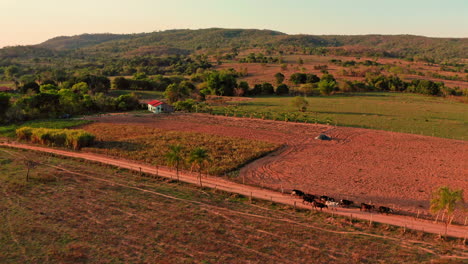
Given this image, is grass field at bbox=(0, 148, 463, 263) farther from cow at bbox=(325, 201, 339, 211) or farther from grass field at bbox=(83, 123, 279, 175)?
grass field at bbox=(83, 123, 279, 175)

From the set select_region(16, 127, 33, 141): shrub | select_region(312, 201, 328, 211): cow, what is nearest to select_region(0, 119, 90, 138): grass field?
select_region(16, 127, 33, 141): shrub

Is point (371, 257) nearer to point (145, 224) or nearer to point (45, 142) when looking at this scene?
point (145, 224)

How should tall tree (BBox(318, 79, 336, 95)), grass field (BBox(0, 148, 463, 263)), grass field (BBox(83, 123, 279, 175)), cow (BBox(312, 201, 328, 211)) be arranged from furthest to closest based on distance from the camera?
tall tree (BBox(318, 79, 336, 95))
grass field (BBox(83, 123, 279, 175))
cow (BBox(312, 201, 328, 211))
grass field (BBox(0, 148, 463, 263))

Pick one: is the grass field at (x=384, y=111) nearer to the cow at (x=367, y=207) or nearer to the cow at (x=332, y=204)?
the cow at (x=367, y=207)

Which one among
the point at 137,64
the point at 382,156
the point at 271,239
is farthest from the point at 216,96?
the point at 137,64

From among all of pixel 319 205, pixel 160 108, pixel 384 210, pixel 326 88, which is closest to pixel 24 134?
pixel 160 108

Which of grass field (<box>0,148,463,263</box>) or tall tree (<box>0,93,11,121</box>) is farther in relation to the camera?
tall tree (<box>0,93,11,121</box>)

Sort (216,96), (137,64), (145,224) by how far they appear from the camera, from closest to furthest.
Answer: (145,224), (216,96), (137,64)

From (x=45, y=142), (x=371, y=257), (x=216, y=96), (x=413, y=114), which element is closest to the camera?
(x=371, y=257)
